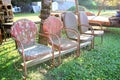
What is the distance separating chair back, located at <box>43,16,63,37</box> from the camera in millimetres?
4273

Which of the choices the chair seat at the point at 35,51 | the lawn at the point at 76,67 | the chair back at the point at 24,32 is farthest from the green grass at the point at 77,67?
the chair back at the point at 24,32

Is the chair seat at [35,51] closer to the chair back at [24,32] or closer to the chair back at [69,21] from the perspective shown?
the chair back at [24,32]

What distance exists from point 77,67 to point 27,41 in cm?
123

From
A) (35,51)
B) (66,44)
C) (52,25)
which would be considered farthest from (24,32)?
(66,44)

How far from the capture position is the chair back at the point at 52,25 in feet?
14.0

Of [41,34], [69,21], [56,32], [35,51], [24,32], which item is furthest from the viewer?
[69,21]

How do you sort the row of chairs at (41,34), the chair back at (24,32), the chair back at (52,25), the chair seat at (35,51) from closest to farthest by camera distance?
the chair seat at (35,51) < the row of chairs at (41,34) < the chair back at (24,32) < the chair back at (52,25)

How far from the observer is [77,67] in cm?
420

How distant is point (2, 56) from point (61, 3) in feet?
57.3

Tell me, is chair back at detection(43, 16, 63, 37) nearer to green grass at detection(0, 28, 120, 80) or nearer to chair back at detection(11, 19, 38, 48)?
chair back at detection(11, 19, 38, 48)

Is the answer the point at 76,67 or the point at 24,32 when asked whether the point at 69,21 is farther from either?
the point at 24,32

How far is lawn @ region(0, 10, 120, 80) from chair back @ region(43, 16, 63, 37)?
2.40 feet

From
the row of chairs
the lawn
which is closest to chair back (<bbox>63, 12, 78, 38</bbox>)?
the row of chairs

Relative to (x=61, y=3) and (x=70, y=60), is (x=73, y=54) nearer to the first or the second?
(x=70, y=60)
